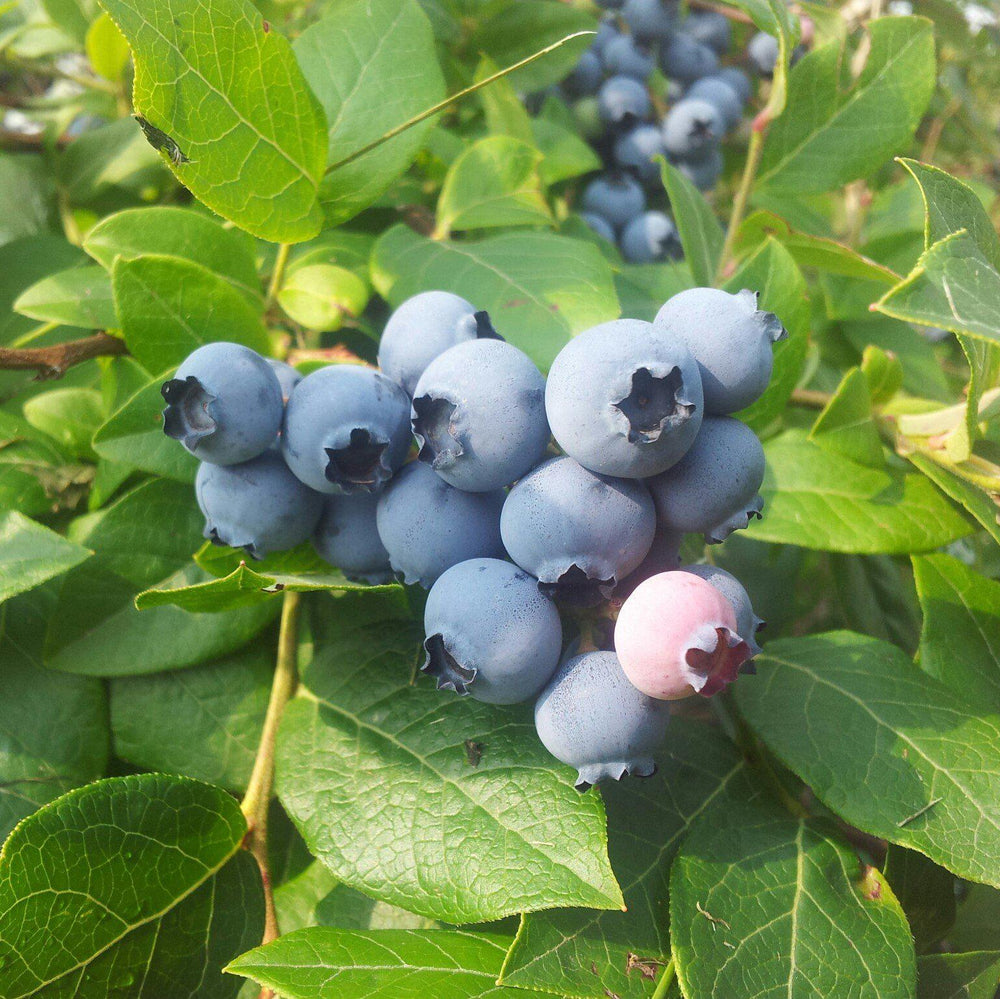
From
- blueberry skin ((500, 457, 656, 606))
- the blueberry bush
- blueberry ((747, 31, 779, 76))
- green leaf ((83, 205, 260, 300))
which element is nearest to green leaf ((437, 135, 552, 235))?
the blueberry bush

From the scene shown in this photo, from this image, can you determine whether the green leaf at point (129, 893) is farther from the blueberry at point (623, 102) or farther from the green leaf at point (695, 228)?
the blueberry at point (623, 102)

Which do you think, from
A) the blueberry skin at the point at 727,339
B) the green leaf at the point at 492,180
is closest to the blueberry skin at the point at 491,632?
the blueberry skin at the point at 727,339

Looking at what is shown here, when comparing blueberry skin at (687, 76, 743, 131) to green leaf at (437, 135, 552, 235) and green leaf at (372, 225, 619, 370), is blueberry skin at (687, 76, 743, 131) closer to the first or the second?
green leaf at (437, 135, 552, 235)

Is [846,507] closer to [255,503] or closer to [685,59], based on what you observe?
[255,503]

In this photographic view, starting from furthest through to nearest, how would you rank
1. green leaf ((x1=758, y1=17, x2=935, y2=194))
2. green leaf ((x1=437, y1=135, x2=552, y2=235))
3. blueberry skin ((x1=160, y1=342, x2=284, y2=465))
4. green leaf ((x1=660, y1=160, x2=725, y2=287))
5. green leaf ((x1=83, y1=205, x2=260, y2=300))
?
green leaf ((x1=758, y1=17, x2=935, y2=194)) < green leaf ((x1=437, y1=135, x2=552, y2=235)) < green leaf ((x1=660, y1=160, x2=725, y2=287)) < green leaf ((x1=83, y1=205, x2=260, y2=300)) < blueberry skin ((x1=160, y1=342, x2=284, y2=465))

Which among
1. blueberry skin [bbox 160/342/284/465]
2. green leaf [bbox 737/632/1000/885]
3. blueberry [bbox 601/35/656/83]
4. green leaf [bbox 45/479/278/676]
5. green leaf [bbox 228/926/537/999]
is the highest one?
blueberry skin [bbox 160/342/284/465]

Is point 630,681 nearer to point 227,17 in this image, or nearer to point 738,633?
point 738,633

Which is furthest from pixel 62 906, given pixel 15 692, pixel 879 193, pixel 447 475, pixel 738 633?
pixel 879 193

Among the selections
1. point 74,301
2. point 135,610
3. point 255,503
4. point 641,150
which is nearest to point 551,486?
point 255,503
